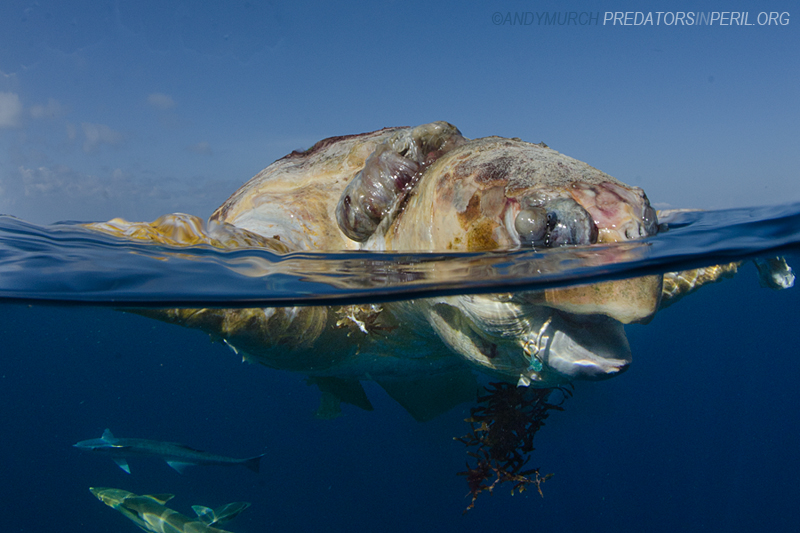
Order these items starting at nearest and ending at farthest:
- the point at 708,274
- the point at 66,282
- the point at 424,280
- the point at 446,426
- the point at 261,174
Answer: the point at 424,280 < the point at 66,282 < the point at 708,274 < the point at 261,174 < the point at 446,426

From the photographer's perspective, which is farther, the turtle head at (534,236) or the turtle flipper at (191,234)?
the turtle flipper at (191,234)

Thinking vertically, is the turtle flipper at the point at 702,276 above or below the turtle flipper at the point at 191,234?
below

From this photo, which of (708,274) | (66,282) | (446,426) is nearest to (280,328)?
(66,282)

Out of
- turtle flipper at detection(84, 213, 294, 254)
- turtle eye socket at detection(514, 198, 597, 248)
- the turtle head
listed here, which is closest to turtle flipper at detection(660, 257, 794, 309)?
the turtle head

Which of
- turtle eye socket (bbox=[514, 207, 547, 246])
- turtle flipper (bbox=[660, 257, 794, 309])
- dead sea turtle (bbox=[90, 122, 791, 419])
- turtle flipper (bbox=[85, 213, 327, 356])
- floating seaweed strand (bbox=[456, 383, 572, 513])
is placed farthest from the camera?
turtle flipper (bbox=[660, 257, 794, 309])

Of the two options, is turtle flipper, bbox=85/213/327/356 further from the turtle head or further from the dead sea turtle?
the turtle head

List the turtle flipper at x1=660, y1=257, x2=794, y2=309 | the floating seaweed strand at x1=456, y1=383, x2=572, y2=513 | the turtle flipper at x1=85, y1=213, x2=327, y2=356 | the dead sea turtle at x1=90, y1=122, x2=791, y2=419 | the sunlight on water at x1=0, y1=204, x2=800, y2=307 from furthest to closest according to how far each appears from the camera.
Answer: the turtle flipper at x1=660, y1=257, x2=794, y2=309
the floating seaweed strand at x1=456, y1=383, x2=572, y2=513
the turtle flipper at x1=85, y1=213, x2=327, y2=356
the sunlight on water at x1=0, y1=204, x2=800, y2=307
the dead sea turtle at x1=90, y1=122, x2=791, y2=419

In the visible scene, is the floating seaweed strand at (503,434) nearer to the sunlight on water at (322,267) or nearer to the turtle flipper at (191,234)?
the sunlight on water at (322,267)

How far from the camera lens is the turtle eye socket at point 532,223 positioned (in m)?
2.95

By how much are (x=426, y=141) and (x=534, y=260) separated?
1.55 m

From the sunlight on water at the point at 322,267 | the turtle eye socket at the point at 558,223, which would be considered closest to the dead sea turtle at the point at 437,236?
the turtle eye socket at the point at 558,223

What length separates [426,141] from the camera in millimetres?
4086

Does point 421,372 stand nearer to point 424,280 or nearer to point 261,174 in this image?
point 424,280

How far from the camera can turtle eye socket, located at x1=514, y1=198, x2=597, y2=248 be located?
9.70 ft
